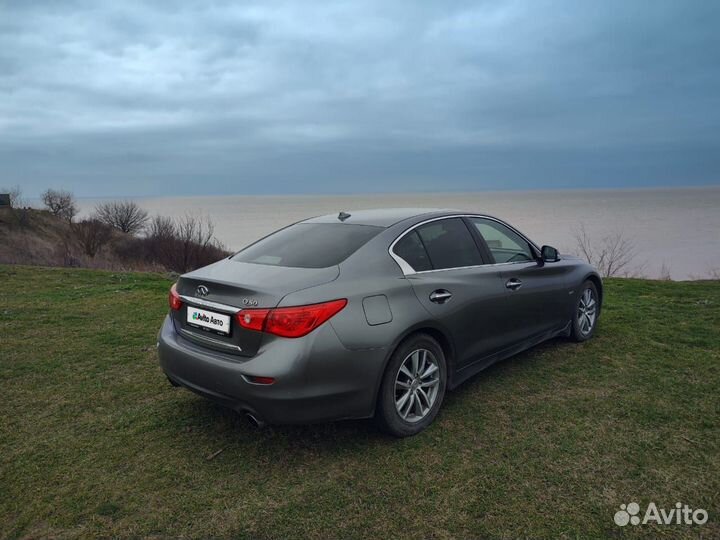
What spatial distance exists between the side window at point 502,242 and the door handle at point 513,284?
0.19 meters

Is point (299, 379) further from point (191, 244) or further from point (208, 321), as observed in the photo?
point (191, 244)

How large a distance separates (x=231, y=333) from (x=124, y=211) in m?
61.2

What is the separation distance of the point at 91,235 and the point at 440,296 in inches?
1762

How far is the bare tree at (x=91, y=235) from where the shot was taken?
133 feet

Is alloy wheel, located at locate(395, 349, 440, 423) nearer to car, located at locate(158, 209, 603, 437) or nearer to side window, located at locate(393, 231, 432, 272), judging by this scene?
car, located at locate(158, 209, 603, 437)

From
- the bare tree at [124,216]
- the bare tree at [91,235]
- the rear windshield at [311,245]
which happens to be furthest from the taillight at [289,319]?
the bare tree at [124,216]

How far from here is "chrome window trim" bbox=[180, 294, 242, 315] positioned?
117 inches

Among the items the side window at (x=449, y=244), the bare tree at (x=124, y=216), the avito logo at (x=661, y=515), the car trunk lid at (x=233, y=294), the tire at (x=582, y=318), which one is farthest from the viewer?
the bare tree at (x=124, y=216)

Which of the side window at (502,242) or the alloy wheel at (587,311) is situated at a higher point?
the side window at (502,242)

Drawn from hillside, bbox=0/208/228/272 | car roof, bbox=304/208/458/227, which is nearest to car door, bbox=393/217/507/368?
car roof, bbox=304/208/458/227

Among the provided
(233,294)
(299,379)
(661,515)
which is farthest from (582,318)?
(233,294)

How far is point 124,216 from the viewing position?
186 feet

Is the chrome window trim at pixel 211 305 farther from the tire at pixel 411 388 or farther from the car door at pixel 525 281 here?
the car door at pixel 525 281

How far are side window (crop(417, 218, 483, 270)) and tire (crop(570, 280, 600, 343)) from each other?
1.76 metres
